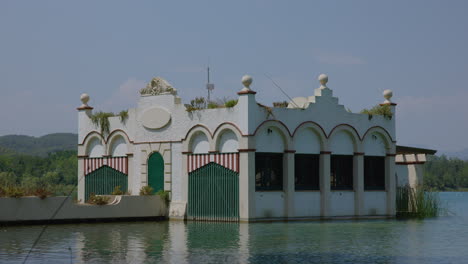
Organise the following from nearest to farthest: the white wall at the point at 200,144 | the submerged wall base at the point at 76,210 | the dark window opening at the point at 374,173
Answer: the submerged wall base at the point at 76,210, the white wall at the point at 200,144, the dark window opening at the point at 374,173

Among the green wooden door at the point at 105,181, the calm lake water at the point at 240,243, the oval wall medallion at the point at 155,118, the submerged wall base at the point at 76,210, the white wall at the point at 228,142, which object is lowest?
the calm lake water at the point at 240,243

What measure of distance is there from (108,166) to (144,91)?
4196 mm

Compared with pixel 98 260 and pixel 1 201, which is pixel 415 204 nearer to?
pixel 1 201

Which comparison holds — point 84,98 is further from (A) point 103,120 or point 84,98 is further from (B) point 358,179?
(B) point 358,179

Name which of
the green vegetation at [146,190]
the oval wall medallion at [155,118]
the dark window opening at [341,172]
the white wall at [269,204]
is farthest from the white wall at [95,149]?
the dark window opening at [341,172]

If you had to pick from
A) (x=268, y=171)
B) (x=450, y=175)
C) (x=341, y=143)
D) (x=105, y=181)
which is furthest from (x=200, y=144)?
(x=450, y=175)

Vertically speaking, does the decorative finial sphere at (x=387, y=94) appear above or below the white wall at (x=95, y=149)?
above

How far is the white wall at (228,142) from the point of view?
3481cm

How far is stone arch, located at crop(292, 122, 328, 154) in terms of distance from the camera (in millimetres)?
36031

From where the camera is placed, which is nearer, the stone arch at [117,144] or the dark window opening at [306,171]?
the dark window opening at [306,171]

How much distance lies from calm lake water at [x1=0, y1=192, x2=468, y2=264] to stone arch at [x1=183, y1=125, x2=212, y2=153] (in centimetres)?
339

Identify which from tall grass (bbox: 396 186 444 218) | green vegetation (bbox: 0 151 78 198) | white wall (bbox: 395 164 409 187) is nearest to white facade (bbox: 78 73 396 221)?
tall grass (bbox: 396 186 444 218)

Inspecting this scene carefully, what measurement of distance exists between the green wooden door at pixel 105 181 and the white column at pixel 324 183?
28.6 feet

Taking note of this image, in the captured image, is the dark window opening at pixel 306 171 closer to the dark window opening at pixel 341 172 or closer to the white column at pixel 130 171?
the dark window opening at pixel 341 172
